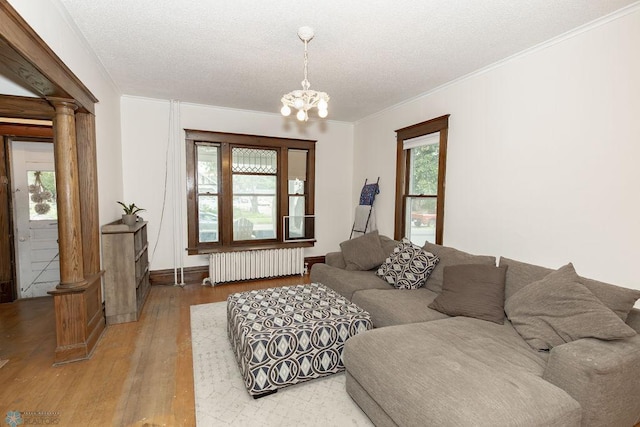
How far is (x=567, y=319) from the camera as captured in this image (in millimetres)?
2025

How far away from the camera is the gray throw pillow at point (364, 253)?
396 centimetres

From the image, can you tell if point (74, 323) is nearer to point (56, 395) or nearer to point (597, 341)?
point (56, 395)

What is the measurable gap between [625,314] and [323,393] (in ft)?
6.88

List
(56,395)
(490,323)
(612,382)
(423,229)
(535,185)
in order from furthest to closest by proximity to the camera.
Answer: (423,229), (535,185), (490,323), (56,395), (612,382)

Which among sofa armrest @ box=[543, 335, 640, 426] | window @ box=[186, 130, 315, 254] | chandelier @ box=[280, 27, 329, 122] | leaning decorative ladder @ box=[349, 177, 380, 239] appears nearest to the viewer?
sofa armrest @ box=[543, 335, 640, 426]

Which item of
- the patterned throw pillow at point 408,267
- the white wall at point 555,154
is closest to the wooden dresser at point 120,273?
the patterned throw pillow at point 408,267

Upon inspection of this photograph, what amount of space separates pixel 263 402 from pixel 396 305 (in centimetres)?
137

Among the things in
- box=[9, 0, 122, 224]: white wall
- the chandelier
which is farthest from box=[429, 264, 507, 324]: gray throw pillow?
box=[9, 0, 122, 224]: white wall

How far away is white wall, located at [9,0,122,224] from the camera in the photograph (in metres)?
2.04

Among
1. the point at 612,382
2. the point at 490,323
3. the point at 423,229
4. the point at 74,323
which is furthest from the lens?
the point at 423,229

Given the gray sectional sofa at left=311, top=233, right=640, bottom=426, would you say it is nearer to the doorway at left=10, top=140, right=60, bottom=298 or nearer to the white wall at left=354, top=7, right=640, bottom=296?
the white wall at left=354, top=7, right=640, bottom=296

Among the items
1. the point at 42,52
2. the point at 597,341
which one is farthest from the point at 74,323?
the point at 597,341

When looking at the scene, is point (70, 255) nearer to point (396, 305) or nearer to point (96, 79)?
point (96, 79)

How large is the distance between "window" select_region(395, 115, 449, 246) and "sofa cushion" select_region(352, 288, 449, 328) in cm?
112
